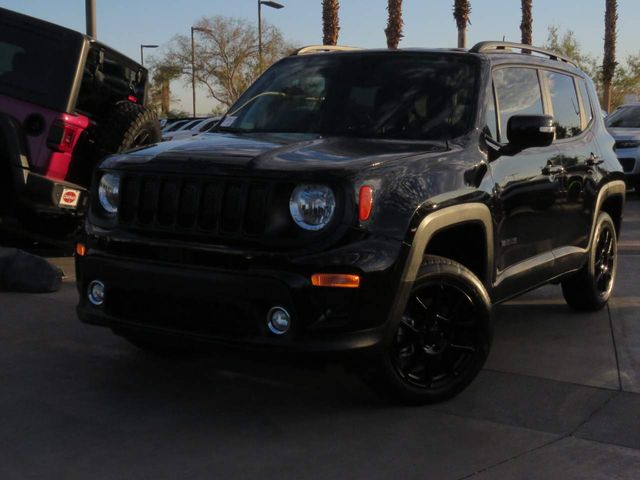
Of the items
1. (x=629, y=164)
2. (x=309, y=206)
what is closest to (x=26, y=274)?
(x=309, y=206)

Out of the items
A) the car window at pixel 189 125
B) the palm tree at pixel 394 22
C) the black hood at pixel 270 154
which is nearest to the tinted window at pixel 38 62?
the black hood at pixel 270 154

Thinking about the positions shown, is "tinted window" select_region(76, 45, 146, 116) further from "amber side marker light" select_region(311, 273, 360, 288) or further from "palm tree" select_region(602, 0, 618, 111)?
"palm tree" select_region(602, 0, 618, 111)

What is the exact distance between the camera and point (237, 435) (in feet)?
13.0

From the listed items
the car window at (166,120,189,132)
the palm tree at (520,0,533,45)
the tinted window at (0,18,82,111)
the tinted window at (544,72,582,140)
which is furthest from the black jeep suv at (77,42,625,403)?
the palm tree at (520,0,533,45)

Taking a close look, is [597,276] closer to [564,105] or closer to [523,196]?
[564,105]

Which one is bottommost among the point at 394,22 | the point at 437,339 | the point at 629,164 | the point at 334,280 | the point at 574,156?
the point at 437,339

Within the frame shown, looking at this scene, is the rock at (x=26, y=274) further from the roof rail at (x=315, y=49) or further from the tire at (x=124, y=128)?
the roof rail at (x=315, y=49)

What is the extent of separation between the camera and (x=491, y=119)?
497 centimetres

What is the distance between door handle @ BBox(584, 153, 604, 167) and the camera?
5941 mm

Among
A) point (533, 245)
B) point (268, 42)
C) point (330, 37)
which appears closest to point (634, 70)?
point (268, 42)

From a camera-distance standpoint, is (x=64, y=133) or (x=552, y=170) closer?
(x=552, y=170)

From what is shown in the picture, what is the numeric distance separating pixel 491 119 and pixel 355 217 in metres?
1.53

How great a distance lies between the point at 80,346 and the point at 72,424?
142 centimetres

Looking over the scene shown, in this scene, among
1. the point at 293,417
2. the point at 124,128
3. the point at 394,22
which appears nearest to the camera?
the point at 293,417
